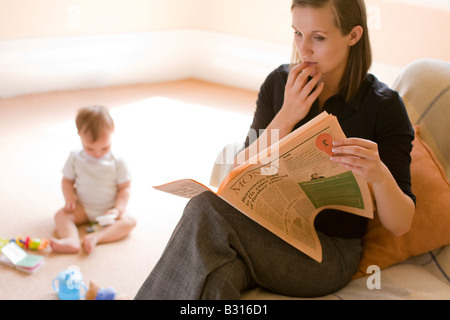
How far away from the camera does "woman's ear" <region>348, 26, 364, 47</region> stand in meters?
1.33

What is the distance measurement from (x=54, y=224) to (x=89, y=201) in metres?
0.16

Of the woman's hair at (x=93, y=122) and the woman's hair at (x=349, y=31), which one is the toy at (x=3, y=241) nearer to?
the woman's hair at (x=93, y=122)

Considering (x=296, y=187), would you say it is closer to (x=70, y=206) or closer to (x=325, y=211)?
(x=325, y=211)

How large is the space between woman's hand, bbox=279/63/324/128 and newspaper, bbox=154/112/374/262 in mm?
194

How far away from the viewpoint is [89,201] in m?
2.20

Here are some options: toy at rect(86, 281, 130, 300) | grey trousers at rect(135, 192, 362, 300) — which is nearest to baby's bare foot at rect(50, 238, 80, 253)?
toy at rect(86, 281, 130, 300)

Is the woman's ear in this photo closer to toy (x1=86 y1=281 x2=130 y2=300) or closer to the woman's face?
the woman's face

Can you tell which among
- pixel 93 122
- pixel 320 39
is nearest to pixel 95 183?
pixel 93 122

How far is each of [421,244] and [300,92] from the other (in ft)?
1.61

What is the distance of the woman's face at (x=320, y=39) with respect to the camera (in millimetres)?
1281

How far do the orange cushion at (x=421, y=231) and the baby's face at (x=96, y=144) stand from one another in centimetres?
115

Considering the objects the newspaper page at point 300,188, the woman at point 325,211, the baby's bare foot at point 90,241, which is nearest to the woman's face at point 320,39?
the woman at point 325,211

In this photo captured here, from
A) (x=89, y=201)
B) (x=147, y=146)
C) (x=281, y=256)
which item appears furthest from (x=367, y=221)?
(x=147, y=146)

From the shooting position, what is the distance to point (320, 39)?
1314 mm
